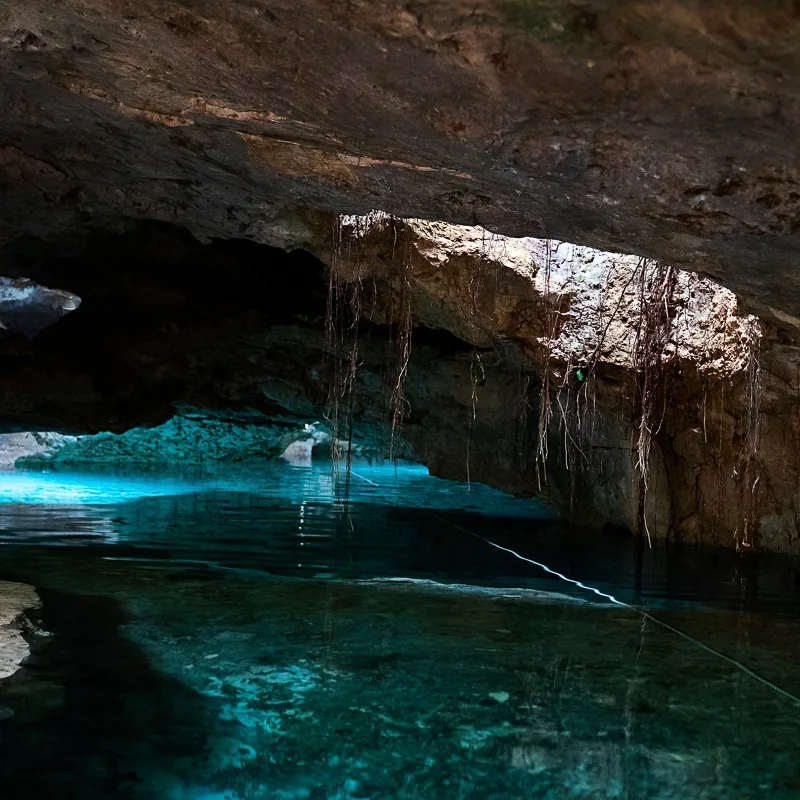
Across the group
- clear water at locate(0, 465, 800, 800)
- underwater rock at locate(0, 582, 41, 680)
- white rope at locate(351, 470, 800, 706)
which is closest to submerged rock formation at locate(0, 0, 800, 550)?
white rope at locate(351, 470, 800, 706)

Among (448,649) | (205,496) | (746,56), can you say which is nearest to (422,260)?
(448,649)

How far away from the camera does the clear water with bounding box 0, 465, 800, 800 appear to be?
2.25 metres

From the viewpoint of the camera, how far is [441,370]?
848 centimetres

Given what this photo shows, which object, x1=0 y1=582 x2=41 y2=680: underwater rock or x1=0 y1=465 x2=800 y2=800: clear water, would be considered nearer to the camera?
x1=0 y1=465 x2=800 y2=800: clear water

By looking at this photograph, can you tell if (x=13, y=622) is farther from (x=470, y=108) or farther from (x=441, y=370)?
(x=441, y=370)

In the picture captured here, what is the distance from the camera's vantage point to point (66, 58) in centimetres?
306

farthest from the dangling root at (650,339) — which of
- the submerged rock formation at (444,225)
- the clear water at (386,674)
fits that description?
the clear water at (386,674)

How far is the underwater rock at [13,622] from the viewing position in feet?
9.87

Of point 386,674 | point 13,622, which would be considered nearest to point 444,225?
point 386,674

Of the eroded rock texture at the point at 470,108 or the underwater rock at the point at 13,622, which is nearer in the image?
the eroded rock texture at the point at 470,108

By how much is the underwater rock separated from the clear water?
0.21 feet

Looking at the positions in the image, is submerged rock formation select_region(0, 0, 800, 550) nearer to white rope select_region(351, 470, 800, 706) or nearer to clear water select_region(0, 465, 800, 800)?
→ white rope select_region(351, 470, 800, 706)

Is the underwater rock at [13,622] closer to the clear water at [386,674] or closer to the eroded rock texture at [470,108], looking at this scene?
the clear water at [386,674]

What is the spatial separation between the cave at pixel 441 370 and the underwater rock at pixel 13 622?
0.09ft
